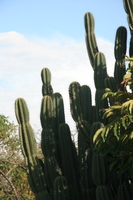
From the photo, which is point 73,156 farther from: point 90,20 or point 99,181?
point 90,20

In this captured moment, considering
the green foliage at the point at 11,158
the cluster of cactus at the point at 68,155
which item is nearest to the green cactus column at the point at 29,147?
the cluster of cactus at the point at 68,155

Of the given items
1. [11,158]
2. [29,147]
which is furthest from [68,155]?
[11,158]

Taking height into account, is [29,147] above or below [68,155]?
above

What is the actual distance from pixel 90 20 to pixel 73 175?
477cm

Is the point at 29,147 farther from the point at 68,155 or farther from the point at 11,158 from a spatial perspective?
the point at 11,158

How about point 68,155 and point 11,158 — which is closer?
point 68,155

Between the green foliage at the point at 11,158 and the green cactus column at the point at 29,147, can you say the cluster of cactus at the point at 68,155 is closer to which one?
the green cactus column at the point at 29,147

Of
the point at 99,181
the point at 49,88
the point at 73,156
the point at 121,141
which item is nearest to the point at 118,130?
the point at 121,141

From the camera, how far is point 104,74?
35.0 ft

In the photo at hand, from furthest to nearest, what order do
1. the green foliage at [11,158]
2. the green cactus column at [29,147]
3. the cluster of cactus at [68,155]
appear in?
the green foliage at [11,158]
the green cactus column at [29,147]
the cluster of cactus at [68,155]

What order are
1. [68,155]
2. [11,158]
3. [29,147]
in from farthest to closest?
[11,158]
[68,155]
[29,147]

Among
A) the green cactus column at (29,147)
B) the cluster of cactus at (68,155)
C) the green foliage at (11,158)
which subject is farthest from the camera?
the green foliage at (11,158)

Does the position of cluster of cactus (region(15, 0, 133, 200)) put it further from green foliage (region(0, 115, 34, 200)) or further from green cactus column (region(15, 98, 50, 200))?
green foliage (region(0, 115, 34, 200))

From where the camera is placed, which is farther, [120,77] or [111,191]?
[120,77]
